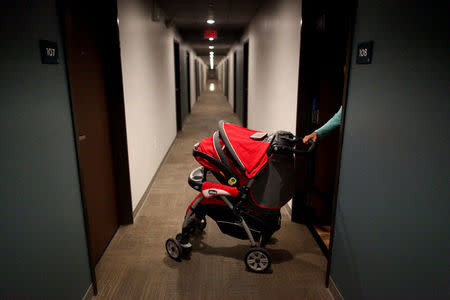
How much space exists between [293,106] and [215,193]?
1194mm

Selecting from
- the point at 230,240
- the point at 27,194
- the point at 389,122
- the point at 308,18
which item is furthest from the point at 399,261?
the point at 308,18

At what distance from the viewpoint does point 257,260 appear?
1988 mm

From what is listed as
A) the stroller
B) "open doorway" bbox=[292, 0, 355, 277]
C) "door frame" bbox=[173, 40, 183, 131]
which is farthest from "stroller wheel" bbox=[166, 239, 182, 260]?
"door frame" bbox=[173, 40, 183, 131]

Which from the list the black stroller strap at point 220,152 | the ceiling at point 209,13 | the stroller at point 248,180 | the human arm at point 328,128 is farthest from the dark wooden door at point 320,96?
the ceiling at point 209,13

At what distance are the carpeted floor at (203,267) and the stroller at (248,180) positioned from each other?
0.17m

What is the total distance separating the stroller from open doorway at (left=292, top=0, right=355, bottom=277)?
1.99ft

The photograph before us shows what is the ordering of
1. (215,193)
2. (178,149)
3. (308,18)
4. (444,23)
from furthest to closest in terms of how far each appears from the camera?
(178,149) < (308,18) < (215,193) < (444,23)

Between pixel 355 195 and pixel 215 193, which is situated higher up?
pixel 355 195

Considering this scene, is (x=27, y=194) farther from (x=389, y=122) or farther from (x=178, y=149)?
(x=178, y=149)

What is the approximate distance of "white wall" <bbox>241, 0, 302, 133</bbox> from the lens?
259 centimetres

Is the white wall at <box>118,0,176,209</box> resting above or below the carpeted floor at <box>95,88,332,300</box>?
above

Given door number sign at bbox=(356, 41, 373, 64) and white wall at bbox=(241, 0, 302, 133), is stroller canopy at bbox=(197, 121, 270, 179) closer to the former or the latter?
door number sign at bbox=(356, 41, 373, 64)

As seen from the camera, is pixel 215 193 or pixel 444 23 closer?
pixel 444 23

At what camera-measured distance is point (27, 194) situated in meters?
1.19
